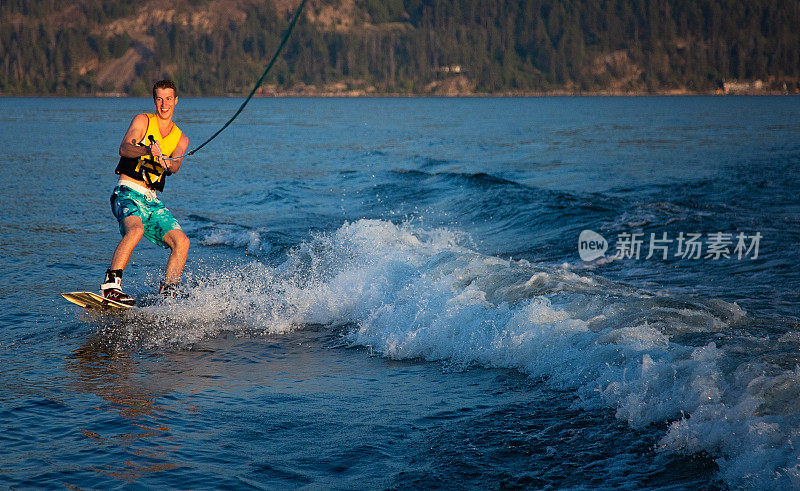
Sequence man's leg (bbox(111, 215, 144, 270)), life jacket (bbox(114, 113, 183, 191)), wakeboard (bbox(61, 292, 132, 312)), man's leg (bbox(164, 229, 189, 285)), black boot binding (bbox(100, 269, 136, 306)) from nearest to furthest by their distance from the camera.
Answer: wakeboard (bbox(61, 292, 132, 312))
black boot binding (bbox(100, 269, 136, 306))
man's leg (bbox(111, 215, 144, 270))
life jacket (bbox(114, 113, 183, 191))
man's leg (bbox(164, 229, 189, 285))

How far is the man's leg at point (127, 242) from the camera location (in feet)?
25.4

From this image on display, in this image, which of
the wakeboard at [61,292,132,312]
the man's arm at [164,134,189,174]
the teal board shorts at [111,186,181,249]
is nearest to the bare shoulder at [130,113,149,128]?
the man's arm at [164,134,189,174]

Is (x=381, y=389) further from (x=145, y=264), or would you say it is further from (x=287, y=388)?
(x=145, y=264)

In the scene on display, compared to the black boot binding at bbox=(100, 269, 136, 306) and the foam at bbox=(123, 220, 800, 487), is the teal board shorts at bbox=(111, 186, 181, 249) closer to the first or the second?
the black boot binding at bbox=(100, 269, 136, 306)

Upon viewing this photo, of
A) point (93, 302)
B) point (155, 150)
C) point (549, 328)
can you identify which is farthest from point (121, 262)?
point (549, 328)

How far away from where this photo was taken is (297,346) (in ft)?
22.9

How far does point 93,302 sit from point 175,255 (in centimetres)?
96

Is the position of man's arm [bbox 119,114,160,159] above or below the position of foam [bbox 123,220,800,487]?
above

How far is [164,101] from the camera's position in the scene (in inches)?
301

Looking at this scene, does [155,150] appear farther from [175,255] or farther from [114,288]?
[114,288]

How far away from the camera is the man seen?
25.2 ft

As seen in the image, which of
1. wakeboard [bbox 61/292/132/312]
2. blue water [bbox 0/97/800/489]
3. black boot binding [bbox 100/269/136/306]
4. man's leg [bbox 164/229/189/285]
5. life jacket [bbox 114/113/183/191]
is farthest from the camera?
man's leg [bbox 164/229/189/285]

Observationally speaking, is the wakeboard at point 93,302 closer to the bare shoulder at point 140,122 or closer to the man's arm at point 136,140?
the man's arm at point 136,140

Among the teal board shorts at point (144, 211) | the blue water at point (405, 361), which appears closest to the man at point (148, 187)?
the teal board shorts at point (144, 211)
